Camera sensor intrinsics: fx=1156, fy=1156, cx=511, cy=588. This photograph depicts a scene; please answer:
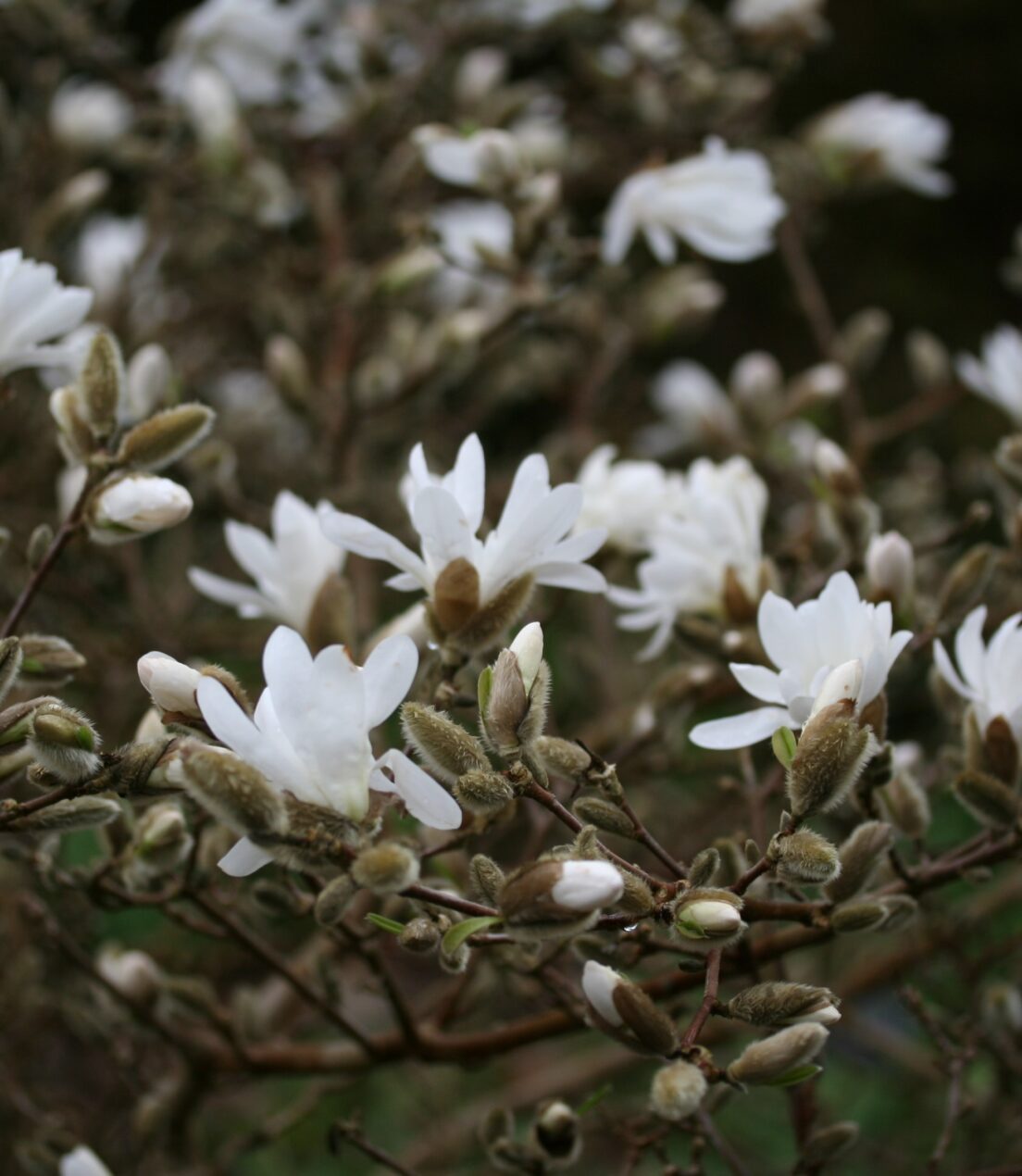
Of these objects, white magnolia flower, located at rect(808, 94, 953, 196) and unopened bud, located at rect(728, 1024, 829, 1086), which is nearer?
→ unopened bud, located at rect(728, 1024, 829, 1086)

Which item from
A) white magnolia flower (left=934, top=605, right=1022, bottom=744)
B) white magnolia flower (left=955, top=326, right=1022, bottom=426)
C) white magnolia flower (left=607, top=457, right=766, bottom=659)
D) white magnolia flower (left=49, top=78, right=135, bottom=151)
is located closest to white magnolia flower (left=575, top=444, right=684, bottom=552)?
white magnolia flower (left=607, top=457, right=766, bottom=659)

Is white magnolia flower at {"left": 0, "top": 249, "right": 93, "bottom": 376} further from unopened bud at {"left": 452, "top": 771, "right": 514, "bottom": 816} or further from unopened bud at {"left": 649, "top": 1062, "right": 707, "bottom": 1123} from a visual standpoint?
unopened bud at {"left": 649, "top": 1062, "right": 707, "bottom": 1123}

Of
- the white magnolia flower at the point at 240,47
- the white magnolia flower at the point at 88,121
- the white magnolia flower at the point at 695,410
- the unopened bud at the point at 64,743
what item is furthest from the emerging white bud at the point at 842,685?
the white magnolia flower at the point at 88,121

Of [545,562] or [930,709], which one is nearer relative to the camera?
[545,562]

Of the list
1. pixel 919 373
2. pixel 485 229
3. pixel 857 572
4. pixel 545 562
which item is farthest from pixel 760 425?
pixel 545 562

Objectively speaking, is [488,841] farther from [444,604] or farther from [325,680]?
[325,680]

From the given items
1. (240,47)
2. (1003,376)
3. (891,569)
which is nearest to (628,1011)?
(891,569)
